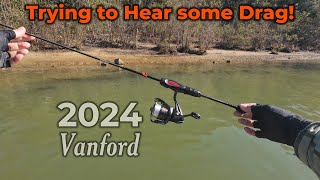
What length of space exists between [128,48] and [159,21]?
4.43 m

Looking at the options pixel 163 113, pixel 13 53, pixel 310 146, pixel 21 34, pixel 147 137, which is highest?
pixel 21 34

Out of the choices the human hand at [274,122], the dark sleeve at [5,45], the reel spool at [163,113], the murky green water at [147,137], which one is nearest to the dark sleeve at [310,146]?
the human hand at [274,122]

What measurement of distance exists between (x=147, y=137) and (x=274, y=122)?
5.98 m

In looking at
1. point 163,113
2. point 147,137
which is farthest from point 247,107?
point 147,137

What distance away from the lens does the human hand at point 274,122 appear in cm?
270

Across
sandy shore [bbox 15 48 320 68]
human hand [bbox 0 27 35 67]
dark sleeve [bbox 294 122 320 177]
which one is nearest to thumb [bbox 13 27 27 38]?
human hand [bbox 0 27 35 67]

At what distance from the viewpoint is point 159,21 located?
31.2 metres

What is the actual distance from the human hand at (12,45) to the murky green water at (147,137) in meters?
3.56

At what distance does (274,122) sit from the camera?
288 cm

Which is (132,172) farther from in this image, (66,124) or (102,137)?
(66,124)

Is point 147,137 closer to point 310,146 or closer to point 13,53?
point 13,53

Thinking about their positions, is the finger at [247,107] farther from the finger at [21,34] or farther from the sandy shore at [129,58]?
the sandy shore at [129,58]

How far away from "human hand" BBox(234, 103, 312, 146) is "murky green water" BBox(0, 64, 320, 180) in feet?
12.4

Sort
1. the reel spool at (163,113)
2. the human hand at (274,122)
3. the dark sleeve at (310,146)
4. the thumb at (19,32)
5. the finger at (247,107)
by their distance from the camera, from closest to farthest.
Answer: the dark sleeve at (310,146) → the human hand at (274,122) → the finger at (247,107) → the thumb at (19,32) → the reel spool at (163,113)
